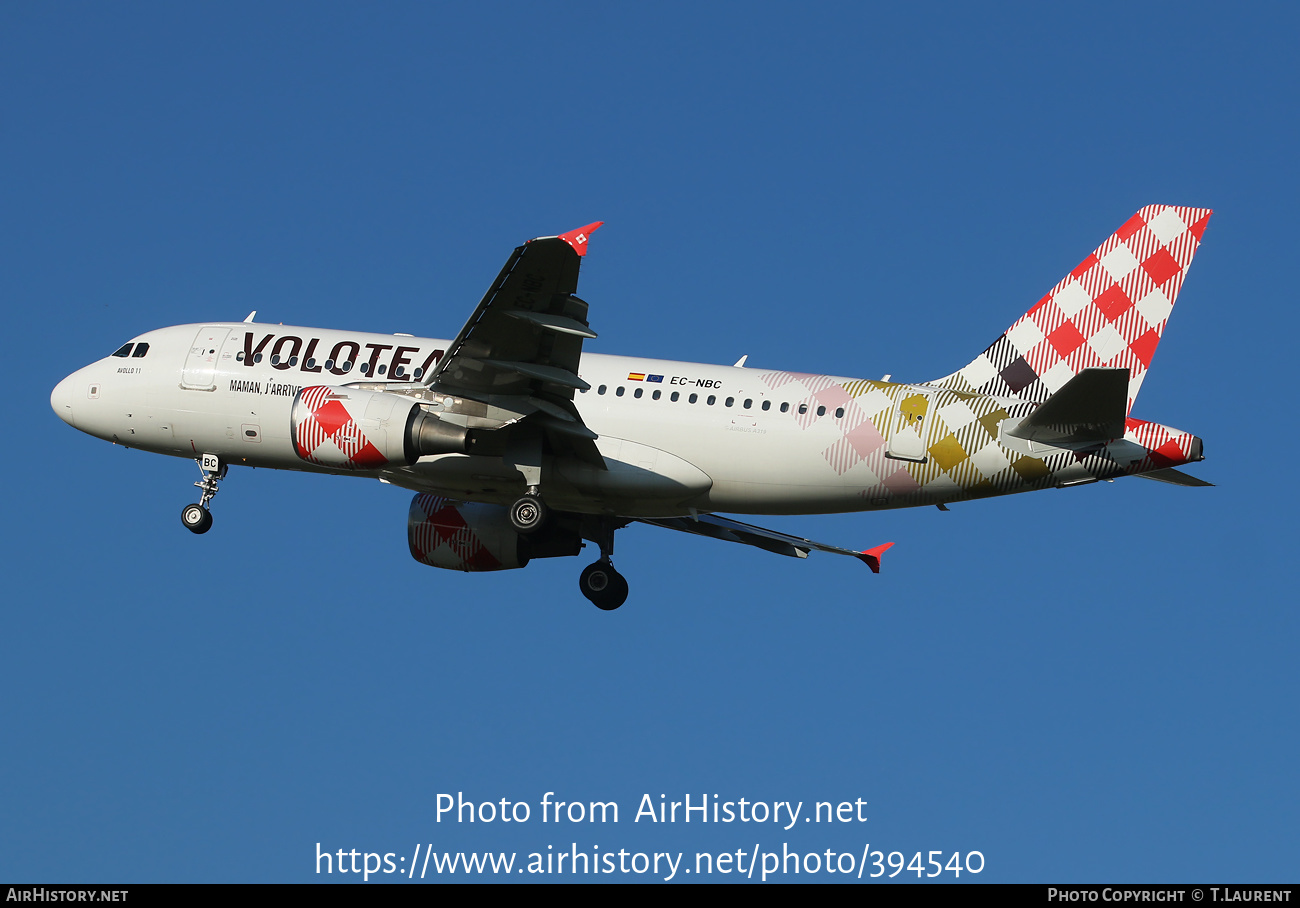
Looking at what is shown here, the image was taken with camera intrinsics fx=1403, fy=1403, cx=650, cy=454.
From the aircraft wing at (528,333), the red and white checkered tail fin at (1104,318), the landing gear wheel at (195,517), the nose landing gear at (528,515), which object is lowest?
the nose landing gear at (528,515)

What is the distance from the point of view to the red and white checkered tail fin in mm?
31062

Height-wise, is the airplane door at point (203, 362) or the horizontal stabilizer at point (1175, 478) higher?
the airplane door at point (203, 362)

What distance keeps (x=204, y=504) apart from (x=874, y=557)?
16889 millimetres

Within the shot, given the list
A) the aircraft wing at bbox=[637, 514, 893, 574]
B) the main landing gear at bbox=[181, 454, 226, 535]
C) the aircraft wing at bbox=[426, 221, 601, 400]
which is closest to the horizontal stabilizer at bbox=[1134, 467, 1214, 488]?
the aircraft wing at bbox=[637, 514, 893, 574]

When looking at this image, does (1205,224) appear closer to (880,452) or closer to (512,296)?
(880,452)

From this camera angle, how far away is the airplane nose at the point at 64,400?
116ft

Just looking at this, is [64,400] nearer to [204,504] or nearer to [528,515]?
[204,504]

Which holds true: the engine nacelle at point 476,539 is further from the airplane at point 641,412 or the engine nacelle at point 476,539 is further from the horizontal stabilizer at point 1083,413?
the horizontal stabilizer at point 1083,413

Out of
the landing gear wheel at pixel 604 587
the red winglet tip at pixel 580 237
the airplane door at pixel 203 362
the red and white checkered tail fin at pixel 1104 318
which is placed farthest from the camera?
the landing gear wheel at pixel 604 587

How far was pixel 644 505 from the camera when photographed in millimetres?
31703

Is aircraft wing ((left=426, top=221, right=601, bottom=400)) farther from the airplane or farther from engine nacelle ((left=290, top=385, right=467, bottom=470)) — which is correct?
engine nacelle ((left=290, top=385, right=467, bottom=470))

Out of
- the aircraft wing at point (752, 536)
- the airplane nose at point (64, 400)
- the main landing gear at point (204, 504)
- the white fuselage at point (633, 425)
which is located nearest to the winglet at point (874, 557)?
the aircraft wing at point (752, 536)

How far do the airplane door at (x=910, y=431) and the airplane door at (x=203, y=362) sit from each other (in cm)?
1590
